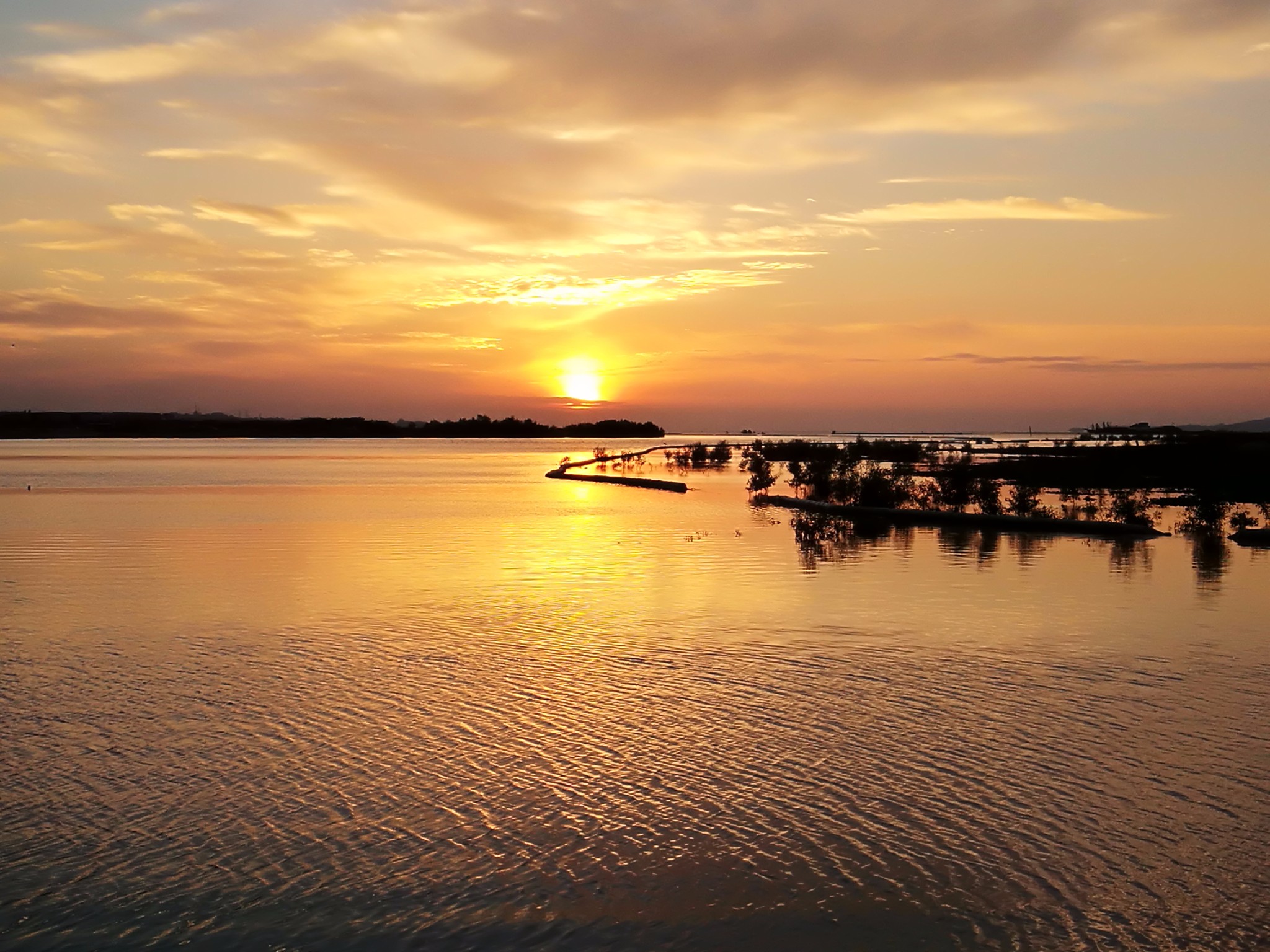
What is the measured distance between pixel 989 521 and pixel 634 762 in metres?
22.2

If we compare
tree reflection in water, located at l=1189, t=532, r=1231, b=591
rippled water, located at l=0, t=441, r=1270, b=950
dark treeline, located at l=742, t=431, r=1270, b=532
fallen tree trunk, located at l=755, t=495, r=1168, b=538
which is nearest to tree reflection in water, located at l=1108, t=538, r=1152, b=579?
fallen tree trunk, located at l=755, t=495, r=1168, b=538

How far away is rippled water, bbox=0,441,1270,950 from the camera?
554 cm

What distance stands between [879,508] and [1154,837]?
24.6m

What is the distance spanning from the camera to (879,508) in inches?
1207

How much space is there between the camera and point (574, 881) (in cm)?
588

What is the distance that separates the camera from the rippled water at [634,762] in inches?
218

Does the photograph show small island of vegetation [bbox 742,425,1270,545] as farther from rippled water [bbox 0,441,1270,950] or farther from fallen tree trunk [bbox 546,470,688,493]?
rippled water [bbox 0,441,1270,950]

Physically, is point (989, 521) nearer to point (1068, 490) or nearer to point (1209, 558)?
point (1209, 558)

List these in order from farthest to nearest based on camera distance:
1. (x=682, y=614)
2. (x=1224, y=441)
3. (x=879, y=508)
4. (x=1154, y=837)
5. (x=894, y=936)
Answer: (x=1224, y=441)
(x=879, y=508)
(x=682, y=614)
(x=1154, y=837)
(x=894, y=936)

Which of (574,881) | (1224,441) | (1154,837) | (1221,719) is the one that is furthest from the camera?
(1224,441)

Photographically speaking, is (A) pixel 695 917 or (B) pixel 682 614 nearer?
(A) pixel 695 917

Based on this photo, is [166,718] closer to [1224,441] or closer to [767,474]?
[767,474]

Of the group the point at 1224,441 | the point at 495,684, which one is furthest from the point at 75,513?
the point at 1224,441

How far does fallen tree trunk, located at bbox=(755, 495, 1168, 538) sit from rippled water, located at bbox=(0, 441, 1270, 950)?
8469 mm
